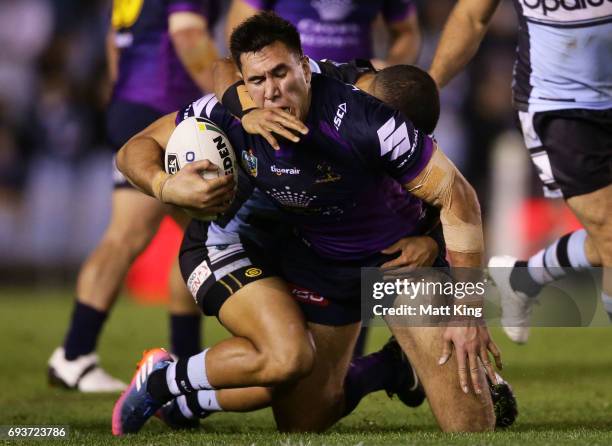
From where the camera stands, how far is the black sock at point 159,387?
16.8ft

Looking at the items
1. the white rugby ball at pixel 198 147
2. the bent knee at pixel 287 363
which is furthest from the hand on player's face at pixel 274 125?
the bent knee at pixel 287 363

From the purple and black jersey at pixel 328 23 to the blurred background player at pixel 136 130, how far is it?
48cm

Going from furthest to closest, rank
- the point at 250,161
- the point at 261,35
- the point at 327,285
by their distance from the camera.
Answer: the point at 327,285 < the point at 250,161 < the point at 261,35

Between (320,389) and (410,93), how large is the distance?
1285 mm

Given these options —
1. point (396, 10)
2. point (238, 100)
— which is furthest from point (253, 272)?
point (396, 10)

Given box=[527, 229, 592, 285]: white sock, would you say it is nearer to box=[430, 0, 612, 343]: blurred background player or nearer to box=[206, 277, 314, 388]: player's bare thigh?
box=[430, 0, 612, 343]: blurred background player

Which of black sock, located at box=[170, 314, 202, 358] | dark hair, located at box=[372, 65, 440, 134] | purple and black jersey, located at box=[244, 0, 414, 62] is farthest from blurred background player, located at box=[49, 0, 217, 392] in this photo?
dark hair, located at box=[372, 65, 440, 134]

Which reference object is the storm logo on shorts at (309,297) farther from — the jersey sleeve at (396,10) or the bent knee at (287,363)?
the jersey sleeve at (396,10)

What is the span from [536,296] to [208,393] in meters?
1.93

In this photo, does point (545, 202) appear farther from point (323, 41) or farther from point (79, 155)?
point (323, 41)

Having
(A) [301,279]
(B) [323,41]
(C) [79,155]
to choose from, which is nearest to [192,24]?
(B) [323,41]

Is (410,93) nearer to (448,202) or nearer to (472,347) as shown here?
(448,202)

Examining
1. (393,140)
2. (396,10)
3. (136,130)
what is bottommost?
(136,130)

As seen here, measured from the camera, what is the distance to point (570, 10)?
5.48m
